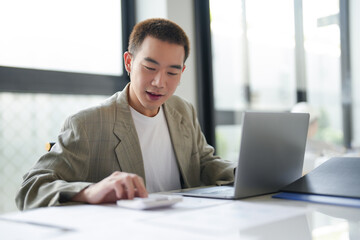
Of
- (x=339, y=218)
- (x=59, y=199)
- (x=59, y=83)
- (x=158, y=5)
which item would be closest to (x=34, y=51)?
(x=59, y=83)

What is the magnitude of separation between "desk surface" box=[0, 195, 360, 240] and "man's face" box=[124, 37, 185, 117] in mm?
598

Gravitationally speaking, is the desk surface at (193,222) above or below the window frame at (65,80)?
below

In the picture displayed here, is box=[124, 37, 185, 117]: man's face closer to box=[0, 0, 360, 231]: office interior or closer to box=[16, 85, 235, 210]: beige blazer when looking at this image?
box=[16, 85, 235, 210]: beige blazer

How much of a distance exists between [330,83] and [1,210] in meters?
3.46

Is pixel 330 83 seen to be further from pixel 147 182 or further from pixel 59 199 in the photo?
pixel 59 199

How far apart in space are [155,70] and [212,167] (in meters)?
0.53

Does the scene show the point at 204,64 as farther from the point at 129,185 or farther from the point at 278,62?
the point at 129,185

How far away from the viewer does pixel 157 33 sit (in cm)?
166

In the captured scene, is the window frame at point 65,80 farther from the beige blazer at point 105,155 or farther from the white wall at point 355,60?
the white wall at point 355,60

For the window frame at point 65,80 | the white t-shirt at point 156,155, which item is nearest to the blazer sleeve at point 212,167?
the white t-shirt at point 156,155

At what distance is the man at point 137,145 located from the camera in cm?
124

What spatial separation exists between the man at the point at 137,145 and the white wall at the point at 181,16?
98 cm

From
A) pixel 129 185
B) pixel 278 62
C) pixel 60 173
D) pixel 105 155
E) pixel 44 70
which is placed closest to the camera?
pixel 129 185

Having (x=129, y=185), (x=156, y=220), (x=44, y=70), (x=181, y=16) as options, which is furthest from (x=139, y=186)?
(x=181, y=16)
